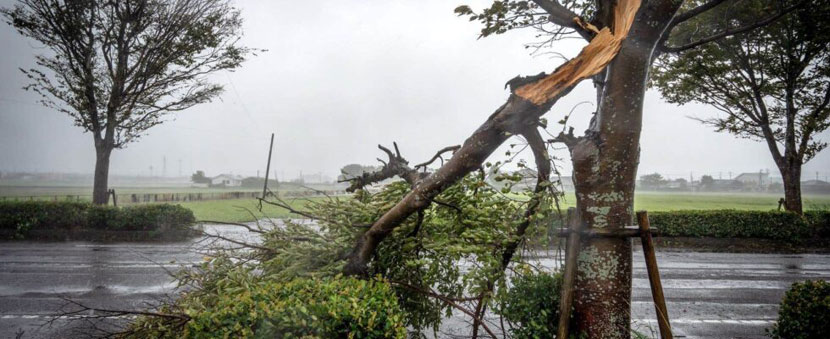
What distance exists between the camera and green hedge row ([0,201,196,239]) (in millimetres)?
14406

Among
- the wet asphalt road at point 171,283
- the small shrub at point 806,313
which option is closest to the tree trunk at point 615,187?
the wet asphalt road at point 171,283

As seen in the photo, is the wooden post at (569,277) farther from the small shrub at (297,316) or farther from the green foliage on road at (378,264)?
the small shrub at (297,316)

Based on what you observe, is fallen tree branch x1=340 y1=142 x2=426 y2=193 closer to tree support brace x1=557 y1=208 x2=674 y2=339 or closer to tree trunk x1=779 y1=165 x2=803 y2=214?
tree support brace x1=557 y1=208 x2=674 y2=339

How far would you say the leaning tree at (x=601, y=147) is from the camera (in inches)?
125

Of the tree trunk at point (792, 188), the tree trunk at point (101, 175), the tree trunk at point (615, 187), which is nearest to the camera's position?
the tree trunk at point (615, 187)

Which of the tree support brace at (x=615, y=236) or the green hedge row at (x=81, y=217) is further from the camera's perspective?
the green hedge row at (x=81, y=217)

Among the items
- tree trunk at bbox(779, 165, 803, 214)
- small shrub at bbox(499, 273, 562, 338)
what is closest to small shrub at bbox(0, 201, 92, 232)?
small shrub at bbox(499, 273, 562, 338)

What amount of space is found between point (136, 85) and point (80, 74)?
191 centimetres

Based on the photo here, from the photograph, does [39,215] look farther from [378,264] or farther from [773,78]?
[773,78]

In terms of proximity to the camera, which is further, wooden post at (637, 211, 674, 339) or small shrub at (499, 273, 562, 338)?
small shrub at (499, 273, 562, 338)

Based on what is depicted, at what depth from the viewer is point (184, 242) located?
568 inches

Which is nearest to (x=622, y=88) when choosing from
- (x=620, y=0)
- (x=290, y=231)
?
(x=620, y=0)

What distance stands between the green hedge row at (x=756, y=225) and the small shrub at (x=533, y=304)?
1311 centimetres

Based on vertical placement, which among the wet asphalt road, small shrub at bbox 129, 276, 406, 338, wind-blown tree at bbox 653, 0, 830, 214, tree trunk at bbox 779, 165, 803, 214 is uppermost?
wind-blown tree at bbox 653, 0, 830, 214
